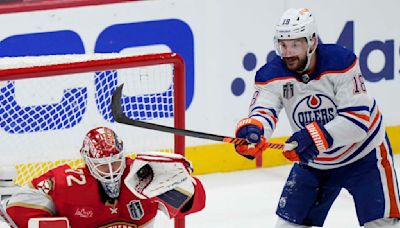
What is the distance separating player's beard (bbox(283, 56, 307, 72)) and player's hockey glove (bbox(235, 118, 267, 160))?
223mm

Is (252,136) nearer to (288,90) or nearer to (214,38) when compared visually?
(288,90)

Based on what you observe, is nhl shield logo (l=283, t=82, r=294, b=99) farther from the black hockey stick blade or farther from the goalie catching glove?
the goalie catching glove

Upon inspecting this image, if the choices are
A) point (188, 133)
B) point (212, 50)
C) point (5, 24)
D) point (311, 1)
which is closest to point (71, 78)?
point (188, 133)

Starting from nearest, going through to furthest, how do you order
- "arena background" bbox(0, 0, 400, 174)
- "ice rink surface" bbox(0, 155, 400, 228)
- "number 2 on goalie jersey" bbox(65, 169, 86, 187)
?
"number 2 on goalie jersey" bbox(65, 169, 86, 187)
"ice rink surface" bbox(0, 155, 400, 228)
"arena background" bbox(0, 0, 400, 174)

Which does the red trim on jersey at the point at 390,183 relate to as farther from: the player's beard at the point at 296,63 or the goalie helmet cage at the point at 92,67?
the goalie helmet cage at the point at 92,67

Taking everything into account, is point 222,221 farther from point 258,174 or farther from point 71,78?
point 71,78

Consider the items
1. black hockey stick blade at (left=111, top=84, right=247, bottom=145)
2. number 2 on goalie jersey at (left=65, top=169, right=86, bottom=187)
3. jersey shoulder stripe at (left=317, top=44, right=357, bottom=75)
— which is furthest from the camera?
jersey shoulder stripe at (left=317, top=44, right=357, bottom=75)

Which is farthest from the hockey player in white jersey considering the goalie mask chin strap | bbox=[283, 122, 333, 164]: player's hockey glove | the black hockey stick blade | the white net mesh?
the goalie mask chin strap

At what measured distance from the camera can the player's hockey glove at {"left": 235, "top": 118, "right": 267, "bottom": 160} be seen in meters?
4.14

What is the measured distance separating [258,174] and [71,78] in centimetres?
177

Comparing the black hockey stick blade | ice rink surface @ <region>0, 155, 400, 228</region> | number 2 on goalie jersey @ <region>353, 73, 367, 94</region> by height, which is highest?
number 2 on goalie jersey @ <region>353, 73, 367, 94</region>

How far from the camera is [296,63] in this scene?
419cm

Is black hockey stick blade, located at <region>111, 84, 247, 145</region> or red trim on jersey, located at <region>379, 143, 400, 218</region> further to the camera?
red trim on jersey, located at <region>379, 143, 400, 218</region>

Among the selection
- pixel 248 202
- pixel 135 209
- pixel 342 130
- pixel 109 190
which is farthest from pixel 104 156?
pixel 248 202
